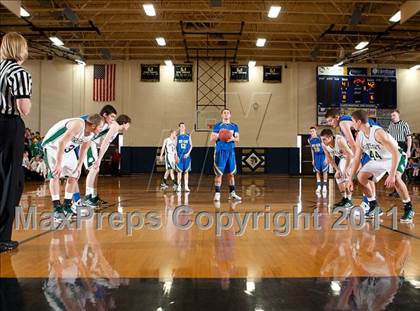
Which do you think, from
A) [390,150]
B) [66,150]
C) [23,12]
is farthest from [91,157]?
[23,12]

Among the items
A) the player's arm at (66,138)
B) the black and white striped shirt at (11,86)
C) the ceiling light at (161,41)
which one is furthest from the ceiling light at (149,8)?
the black and white striped shirt at (11,86)

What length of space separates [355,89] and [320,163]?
12.5m

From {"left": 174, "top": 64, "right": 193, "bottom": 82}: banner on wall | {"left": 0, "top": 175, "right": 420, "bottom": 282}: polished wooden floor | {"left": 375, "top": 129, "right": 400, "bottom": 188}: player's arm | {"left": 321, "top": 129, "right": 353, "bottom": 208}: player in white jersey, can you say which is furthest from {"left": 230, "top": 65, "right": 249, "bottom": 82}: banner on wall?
{"left": 0, "top": 175, "right": 420, "bottom": 282}: polished wooden floor

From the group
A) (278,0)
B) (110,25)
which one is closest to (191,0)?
(278,0)

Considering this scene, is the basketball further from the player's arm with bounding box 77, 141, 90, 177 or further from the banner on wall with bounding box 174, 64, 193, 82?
the banner on wall with bounding box 174, 64, 193, 82

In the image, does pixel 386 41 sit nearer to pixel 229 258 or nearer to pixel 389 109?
pixel 389 109

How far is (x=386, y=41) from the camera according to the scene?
64.2ft

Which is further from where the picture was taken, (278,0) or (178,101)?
(178,101)

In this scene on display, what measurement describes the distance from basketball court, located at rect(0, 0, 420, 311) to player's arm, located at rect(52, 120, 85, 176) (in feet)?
2.28

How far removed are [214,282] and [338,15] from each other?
53.4ft

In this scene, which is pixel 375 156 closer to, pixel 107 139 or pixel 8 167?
pixel 107 139

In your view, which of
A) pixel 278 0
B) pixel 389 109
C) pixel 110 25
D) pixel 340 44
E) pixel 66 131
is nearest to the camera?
pixel 66 131

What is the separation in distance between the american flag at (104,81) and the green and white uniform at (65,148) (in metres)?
17.4

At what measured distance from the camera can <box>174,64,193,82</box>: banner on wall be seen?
22.8 metres
